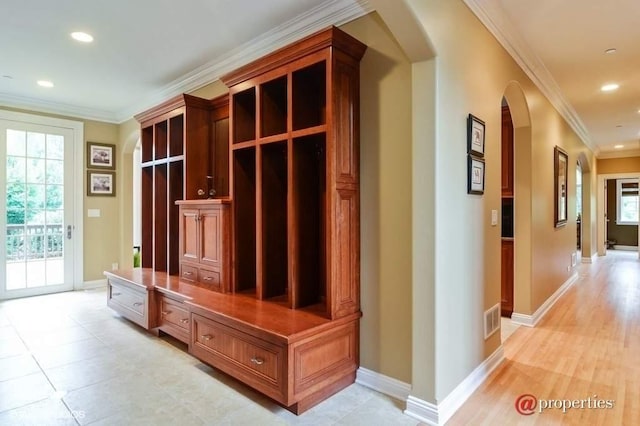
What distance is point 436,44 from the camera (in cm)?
210

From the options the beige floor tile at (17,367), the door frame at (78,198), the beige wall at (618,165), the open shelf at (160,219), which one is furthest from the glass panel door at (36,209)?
the beige wall at (618,165)

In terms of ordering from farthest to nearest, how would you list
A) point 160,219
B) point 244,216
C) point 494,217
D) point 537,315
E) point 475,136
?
point 160,219 → point 537,315 → point 244,216 → point 494,217 → point 475,136

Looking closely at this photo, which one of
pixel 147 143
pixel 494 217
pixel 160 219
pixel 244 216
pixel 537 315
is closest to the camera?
pixel 494 217

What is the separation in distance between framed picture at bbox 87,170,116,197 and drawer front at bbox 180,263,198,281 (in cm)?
294

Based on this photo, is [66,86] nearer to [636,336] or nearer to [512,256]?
[512,256]

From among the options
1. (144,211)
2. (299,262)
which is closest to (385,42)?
(299,262)

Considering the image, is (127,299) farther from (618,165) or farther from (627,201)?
(627,201)

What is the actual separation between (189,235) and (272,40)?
2.06 meters

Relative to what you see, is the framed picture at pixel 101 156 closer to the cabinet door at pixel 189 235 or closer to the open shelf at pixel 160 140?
the open shelf at pixel 160 140

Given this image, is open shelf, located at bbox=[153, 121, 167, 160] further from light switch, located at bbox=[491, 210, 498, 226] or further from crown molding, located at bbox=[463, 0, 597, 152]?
light switch, located at bbox=[491, 210, 498, 226]

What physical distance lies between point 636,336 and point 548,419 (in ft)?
7.40

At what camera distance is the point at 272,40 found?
318 centimetres

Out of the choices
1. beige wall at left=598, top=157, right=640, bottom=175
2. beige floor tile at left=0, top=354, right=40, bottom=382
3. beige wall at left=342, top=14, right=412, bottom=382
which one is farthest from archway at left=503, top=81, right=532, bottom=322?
beige wall at left=598, top=157, right=640, bottom=175

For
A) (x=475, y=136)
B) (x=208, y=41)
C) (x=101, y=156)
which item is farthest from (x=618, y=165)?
(x=101, y=156)
